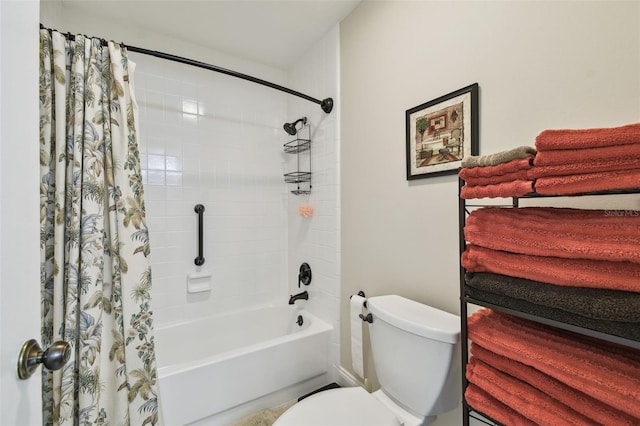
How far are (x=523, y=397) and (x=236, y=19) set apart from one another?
2297 millimetres

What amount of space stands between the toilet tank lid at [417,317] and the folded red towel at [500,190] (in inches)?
19.7

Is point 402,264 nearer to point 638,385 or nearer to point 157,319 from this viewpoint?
point 638,385

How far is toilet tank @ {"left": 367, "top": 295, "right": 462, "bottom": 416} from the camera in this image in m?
1.03

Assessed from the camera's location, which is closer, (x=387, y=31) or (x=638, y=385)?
(x=638, y=385)

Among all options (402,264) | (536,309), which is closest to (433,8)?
(402,264)

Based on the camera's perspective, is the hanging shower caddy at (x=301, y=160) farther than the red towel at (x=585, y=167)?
Yes

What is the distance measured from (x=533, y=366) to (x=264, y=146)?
7.30 ft

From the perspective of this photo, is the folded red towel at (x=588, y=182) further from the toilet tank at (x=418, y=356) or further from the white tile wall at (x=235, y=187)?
the white tile wall at (x=235, y=187)

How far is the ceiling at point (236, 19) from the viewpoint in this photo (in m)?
1.70

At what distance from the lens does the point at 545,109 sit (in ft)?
3.09

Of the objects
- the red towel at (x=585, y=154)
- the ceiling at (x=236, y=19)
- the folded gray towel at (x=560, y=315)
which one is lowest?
the folded gray towel at (x=560, y=315)

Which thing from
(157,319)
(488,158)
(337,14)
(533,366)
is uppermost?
(337,14)

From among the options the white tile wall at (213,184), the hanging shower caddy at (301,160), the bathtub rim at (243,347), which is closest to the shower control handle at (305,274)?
the bathtub rim at (243,347)

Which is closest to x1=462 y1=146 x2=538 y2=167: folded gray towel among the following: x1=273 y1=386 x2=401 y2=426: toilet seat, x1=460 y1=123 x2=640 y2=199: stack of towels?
x1=460 y1=123 x2=640 y2=199: stack of towels
